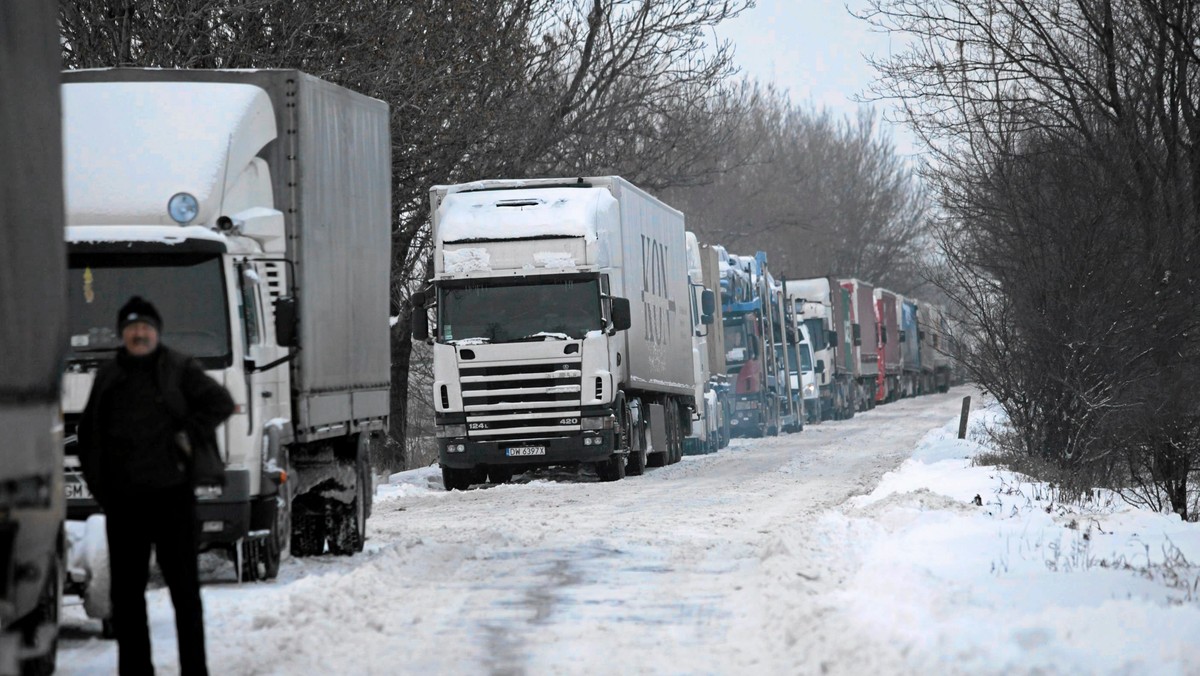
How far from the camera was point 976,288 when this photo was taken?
2744 cm

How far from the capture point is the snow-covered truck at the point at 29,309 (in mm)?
6703

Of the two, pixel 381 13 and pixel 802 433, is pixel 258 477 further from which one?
pixel 802 433

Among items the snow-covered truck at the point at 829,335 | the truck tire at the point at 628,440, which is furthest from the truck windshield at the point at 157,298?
the snow-covered truck at the point at 829,335

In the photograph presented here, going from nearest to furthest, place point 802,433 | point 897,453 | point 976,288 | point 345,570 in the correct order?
point 345,570 → point 976,288 → point 897,453 → point 802,433

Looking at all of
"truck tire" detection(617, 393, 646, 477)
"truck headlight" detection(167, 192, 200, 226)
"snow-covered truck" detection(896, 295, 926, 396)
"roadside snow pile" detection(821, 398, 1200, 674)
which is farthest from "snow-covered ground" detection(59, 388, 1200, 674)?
"snow-covered truck" detection(896, 295, 926, 396)

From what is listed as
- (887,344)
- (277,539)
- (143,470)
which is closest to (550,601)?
(277,539)

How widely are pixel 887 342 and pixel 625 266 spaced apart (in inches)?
1625

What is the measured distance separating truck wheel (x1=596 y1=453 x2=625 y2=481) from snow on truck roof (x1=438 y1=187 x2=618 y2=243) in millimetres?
3417

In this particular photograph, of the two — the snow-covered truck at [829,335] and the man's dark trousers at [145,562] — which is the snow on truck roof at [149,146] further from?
the snow-covered truck at [829,335]

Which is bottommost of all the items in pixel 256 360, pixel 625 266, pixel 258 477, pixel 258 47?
pixel 258 477

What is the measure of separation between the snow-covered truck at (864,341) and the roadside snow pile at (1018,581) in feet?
120

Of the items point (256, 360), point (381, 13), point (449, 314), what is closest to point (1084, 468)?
point (449, 314)

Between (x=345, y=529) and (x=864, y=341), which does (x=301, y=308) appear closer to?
(x=345, y=529)

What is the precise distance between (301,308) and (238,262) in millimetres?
898
